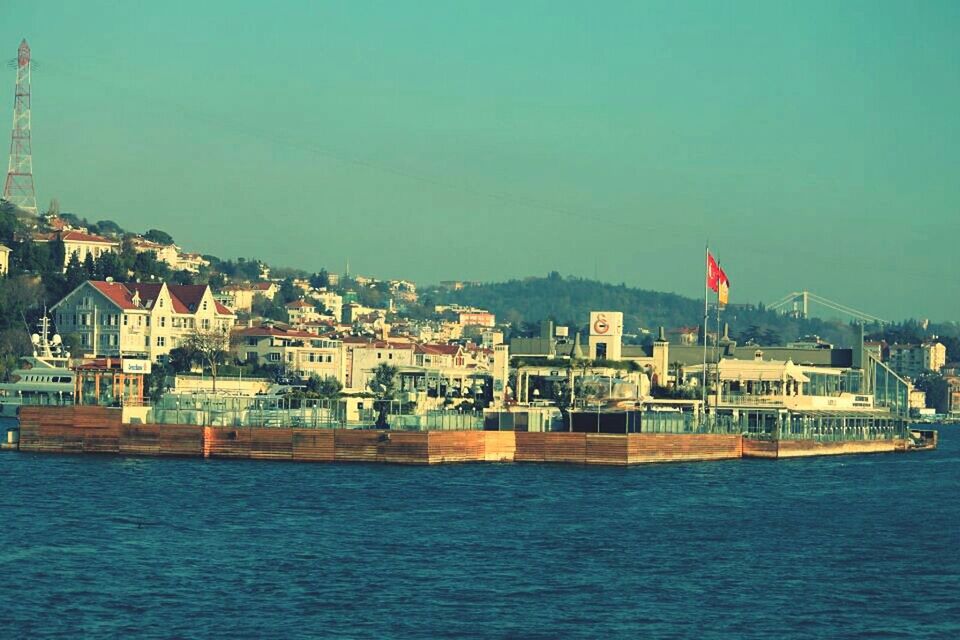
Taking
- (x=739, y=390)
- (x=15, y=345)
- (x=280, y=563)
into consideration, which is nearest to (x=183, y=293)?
(x=15, y=345)

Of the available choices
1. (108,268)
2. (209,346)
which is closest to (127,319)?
(209,346)

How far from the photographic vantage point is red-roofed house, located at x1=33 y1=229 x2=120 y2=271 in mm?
185875

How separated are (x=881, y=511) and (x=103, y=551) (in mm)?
34868

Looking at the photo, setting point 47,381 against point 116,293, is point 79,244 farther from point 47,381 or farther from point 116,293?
point 47,381

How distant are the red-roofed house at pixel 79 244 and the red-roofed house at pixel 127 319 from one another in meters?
27.9

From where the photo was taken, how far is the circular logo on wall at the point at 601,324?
13238cm

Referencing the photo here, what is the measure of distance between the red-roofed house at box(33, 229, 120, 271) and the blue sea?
10672 centimetres

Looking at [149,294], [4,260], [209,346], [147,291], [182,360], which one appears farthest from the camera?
[4,260]

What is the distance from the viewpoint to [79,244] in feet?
619

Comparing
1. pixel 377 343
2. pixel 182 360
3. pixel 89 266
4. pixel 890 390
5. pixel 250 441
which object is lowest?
pixel 250 441

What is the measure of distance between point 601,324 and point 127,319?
4583cm

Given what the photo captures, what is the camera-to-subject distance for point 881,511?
7069 cm

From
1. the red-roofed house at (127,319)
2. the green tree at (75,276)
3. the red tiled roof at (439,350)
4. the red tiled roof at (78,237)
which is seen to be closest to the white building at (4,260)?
the green tree at (75,276)

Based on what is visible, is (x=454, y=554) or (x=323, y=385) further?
(x=323, y=385)
